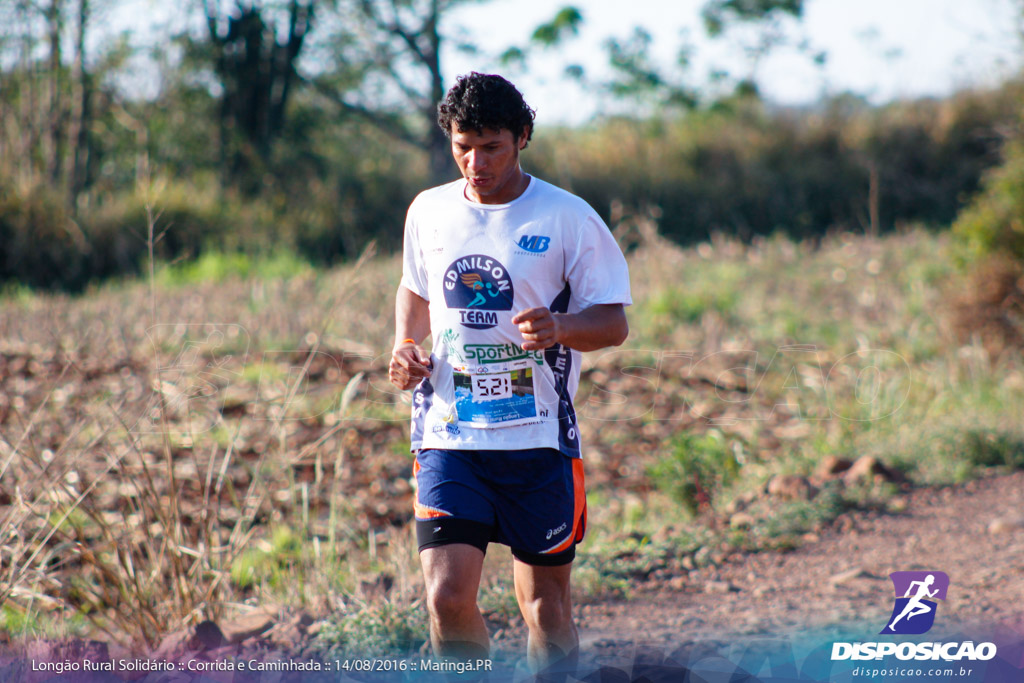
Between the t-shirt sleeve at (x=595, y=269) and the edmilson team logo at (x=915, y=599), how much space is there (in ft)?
5.60

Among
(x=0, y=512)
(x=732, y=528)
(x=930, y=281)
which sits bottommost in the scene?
(x=732, y=528)

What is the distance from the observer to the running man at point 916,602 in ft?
11.6

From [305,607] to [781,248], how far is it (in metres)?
10.1

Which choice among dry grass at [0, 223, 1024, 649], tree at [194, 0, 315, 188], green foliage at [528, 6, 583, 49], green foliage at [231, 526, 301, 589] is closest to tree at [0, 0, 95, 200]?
tree at [194, 0, 315, 188]

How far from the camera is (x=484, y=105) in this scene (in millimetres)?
2547

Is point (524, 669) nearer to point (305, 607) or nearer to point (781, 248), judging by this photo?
point (305, 607)

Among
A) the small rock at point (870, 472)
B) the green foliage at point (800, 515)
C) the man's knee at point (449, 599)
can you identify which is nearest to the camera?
the man's knee at point (449, 599)

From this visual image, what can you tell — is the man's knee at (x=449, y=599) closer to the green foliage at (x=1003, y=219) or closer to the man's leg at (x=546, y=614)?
the man's leg at (x=546, y=614)

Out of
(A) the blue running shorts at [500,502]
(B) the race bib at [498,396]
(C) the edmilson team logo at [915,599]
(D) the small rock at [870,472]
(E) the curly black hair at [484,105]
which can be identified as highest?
(E) the curly black hair at [484,105]

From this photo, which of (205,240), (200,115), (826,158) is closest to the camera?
(205,240)

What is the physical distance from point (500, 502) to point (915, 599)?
1.87 metres

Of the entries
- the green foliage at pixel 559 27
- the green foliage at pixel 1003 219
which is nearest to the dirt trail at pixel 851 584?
the green foliage at pixel 1003 219

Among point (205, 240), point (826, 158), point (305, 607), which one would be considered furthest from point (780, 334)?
point (826, 158)

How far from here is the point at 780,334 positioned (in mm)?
8273
